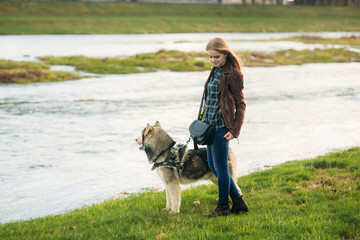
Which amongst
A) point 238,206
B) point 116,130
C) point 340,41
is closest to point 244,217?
point 238,206

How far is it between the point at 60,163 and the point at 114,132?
12.5ft

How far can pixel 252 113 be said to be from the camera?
58.7 feet

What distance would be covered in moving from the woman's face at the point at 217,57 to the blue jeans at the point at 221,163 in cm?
91

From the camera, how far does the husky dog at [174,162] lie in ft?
21.3

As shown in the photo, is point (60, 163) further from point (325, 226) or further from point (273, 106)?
point (273, 106)

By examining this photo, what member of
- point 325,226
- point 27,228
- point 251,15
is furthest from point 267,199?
point 251,15

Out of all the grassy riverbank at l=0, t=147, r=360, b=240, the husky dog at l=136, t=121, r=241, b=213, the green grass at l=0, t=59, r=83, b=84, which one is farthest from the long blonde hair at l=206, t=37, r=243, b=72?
the green grass at l=0, t=59, r=83, b=84

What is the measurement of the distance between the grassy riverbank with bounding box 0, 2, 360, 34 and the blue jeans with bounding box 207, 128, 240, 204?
89354mm

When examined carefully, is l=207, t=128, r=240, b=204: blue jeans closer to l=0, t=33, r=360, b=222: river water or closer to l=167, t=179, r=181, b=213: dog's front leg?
l=167, t=179, r=181, b=213: dog's front leg

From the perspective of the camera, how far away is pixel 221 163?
5918 millimetres

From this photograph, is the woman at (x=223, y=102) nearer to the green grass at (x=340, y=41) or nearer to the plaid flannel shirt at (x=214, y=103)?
the plaid flannel shirt at (x=214, y=103)

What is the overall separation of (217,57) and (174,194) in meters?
2.21

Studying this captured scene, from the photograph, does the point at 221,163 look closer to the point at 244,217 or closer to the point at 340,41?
the point at 244,217

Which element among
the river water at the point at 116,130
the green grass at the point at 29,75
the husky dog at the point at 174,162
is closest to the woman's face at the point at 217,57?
the husky dog at the point at 174,162
